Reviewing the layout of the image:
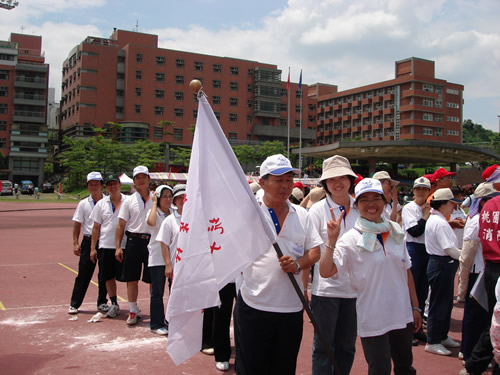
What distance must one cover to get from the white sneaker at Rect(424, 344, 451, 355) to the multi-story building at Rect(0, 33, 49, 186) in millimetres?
79875

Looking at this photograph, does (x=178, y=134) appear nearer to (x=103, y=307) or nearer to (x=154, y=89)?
(x=154, y=89)

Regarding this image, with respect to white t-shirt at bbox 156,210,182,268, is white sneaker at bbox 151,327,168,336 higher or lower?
lower

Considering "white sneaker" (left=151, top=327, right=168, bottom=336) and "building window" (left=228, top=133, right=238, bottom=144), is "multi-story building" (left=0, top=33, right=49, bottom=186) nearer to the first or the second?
"building window" (left=228, top=133, right=238, bottom=144)

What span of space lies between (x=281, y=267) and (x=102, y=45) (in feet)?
260

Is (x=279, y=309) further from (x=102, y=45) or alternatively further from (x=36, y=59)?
(x=36, y=59)

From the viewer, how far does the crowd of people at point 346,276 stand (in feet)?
11.4

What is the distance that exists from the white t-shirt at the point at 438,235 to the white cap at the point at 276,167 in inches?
108

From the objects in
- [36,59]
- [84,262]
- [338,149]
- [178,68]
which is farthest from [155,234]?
[36,59]

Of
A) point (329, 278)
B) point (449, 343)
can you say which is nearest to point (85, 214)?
point (329, 278)

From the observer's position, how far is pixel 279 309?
3414 millimetres

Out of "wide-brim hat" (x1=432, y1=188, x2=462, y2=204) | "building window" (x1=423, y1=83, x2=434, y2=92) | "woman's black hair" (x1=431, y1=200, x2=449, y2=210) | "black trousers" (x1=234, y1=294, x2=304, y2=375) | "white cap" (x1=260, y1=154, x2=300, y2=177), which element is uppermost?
"building window" (x1=423, y1=83, x2=434, y2=92)

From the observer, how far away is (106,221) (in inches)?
287

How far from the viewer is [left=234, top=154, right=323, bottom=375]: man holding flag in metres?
3.43

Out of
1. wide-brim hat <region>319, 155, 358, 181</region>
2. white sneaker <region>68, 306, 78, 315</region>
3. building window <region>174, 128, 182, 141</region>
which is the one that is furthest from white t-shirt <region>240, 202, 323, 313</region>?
building window <region>174, 128, 182, 141</region>
